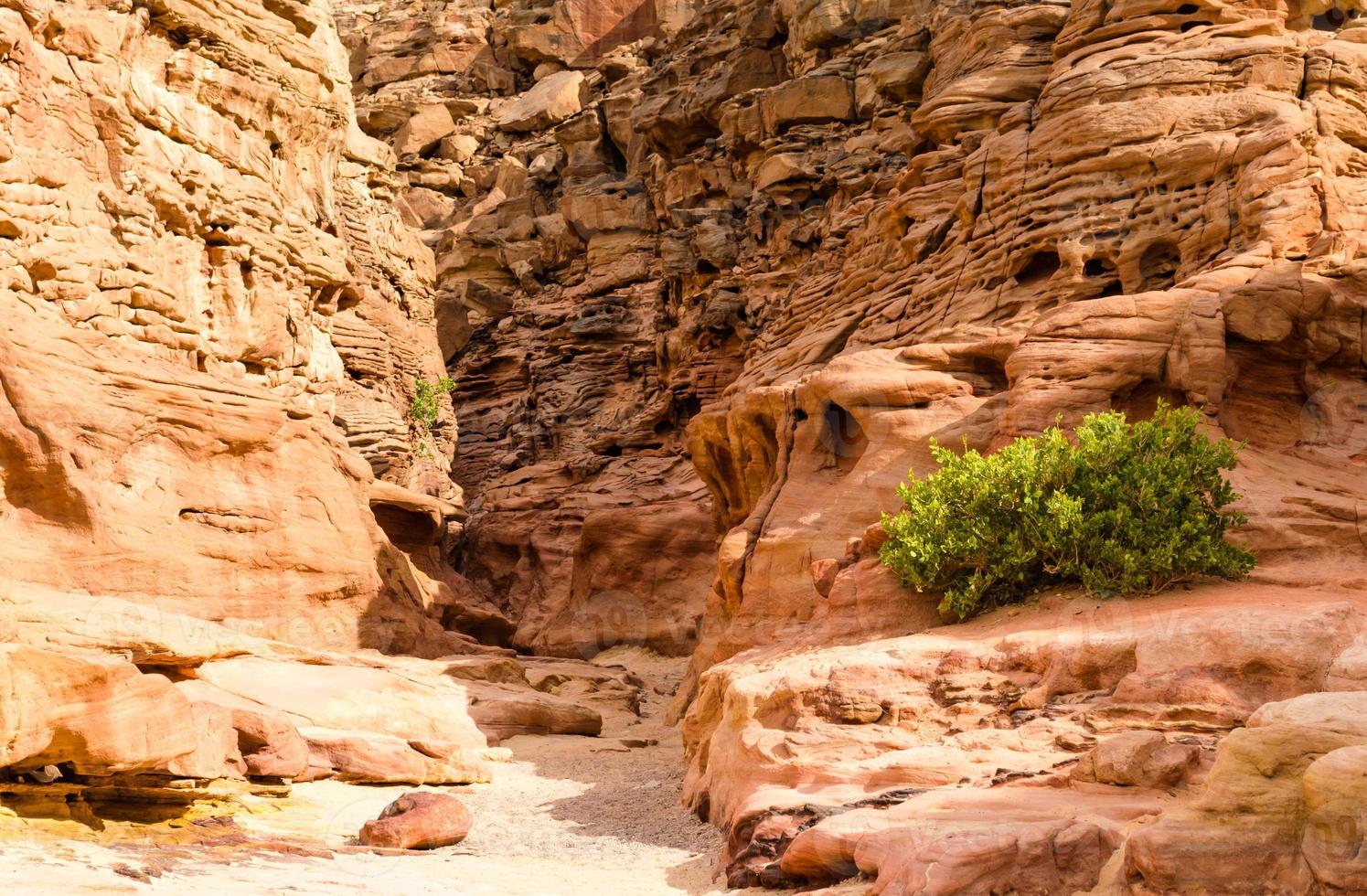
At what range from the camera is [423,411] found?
39.8m

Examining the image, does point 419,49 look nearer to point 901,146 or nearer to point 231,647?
point 901,146

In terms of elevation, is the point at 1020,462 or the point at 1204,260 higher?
the point at 1204,260

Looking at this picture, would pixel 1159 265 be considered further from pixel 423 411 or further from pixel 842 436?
pixel 423 411

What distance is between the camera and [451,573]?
37.6m

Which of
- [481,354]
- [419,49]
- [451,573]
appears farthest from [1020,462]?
[419,49]

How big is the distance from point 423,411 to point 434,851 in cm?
2878

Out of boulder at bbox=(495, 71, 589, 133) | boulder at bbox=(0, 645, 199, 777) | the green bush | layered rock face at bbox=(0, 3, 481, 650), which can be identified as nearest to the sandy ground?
boulder at bbox=(0, 645, 199, 777)

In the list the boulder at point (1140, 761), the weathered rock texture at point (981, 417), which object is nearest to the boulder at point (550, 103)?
the weathered rock texture at point (981, 417)

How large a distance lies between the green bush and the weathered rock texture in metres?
0.69

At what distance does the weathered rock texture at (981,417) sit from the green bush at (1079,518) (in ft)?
2.26

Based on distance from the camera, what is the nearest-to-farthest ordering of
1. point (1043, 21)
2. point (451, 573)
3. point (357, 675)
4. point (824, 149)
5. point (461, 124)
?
point (357, 675) → point (1043, 21) → point (451, 573) → point (824, 149) → point (461, 124)

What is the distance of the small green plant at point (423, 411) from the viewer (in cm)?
3934

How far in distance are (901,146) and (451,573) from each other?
20721 millimetres

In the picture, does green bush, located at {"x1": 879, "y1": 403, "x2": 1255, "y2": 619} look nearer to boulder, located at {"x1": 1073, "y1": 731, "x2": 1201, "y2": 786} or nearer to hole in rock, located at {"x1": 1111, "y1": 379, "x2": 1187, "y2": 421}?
hole in rock, located at {"x1": 1111, "y1": 379, "x2": 1187, "y2": 421}
